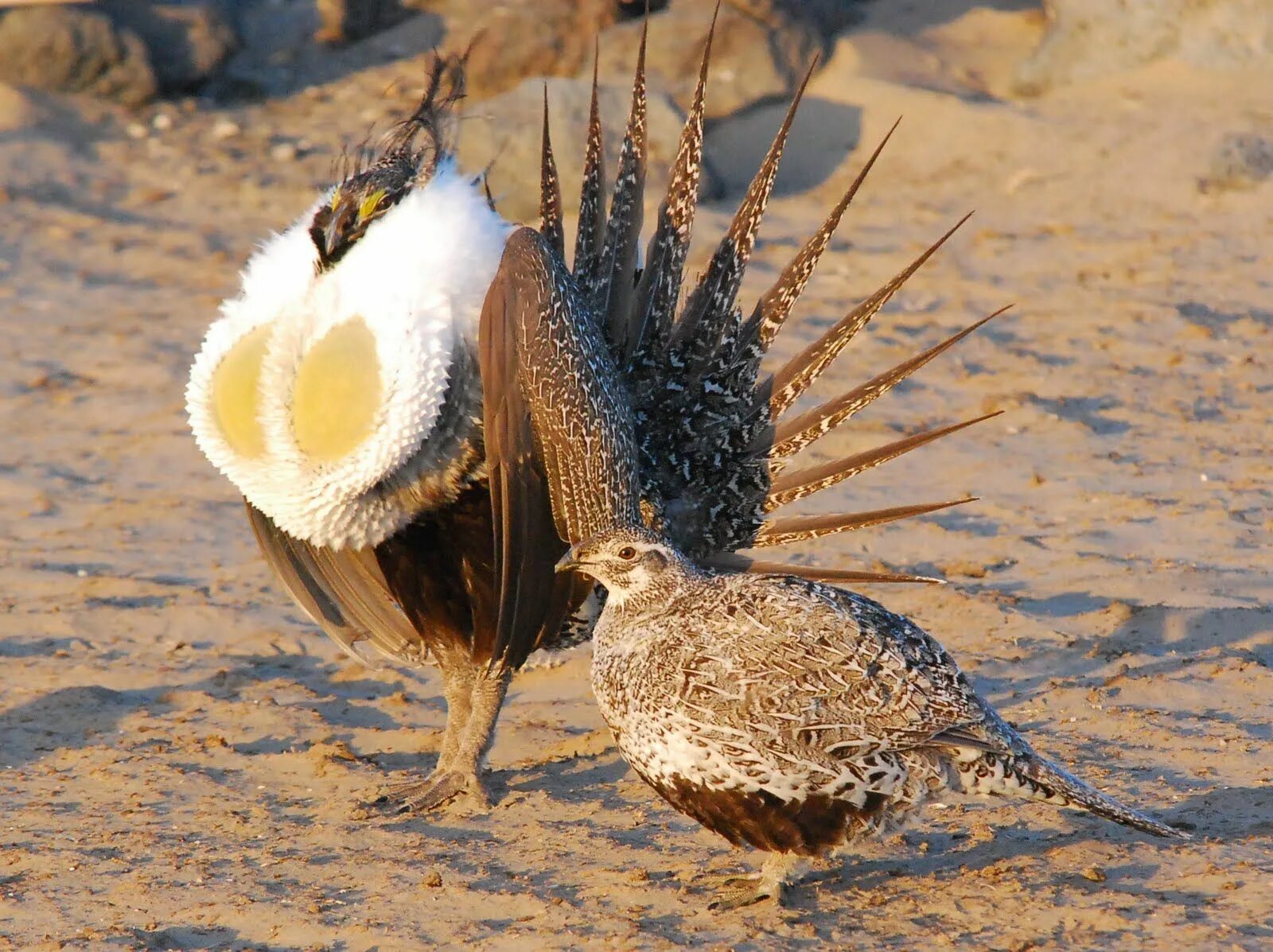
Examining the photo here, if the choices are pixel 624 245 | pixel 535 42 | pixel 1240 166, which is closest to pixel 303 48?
pixel 535 42

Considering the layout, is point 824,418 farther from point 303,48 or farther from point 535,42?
point 303,48

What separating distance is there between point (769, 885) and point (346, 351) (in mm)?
1361

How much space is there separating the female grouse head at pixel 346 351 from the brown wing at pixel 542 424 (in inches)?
7.7

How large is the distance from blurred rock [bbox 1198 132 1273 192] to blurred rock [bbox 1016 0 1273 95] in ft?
2.97

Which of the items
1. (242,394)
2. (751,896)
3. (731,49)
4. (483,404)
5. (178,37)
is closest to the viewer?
(751,896)

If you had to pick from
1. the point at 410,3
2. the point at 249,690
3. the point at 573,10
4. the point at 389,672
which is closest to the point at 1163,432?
the point at 389,672

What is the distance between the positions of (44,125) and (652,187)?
10.7 feet

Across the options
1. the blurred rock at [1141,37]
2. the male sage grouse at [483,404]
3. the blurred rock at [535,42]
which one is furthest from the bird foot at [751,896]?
the blurred rock at [1141,37]

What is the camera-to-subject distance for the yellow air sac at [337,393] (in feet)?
11.3

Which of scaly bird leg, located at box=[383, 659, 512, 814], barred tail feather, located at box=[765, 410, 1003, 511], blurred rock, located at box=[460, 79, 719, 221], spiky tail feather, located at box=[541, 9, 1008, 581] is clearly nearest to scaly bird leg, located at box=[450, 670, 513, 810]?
scaly bird leg, located at box=[383, 659, 512, 814]

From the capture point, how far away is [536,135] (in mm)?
7699

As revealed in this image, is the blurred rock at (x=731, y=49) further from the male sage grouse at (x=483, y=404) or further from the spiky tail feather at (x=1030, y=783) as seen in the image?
the spiky tail feather at (x=1030, y=783)

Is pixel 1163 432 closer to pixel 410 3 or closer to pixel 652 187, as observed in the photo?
A: pixel 652 187

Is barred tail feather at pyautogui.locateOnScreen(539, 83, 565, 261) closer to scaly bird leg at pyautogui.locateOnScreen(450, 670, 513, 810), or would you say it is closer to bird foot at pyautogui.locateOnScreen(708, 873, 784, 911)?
scaly bird leg at pyautogui.locateOnScreen(450, 670, 513, 810)
